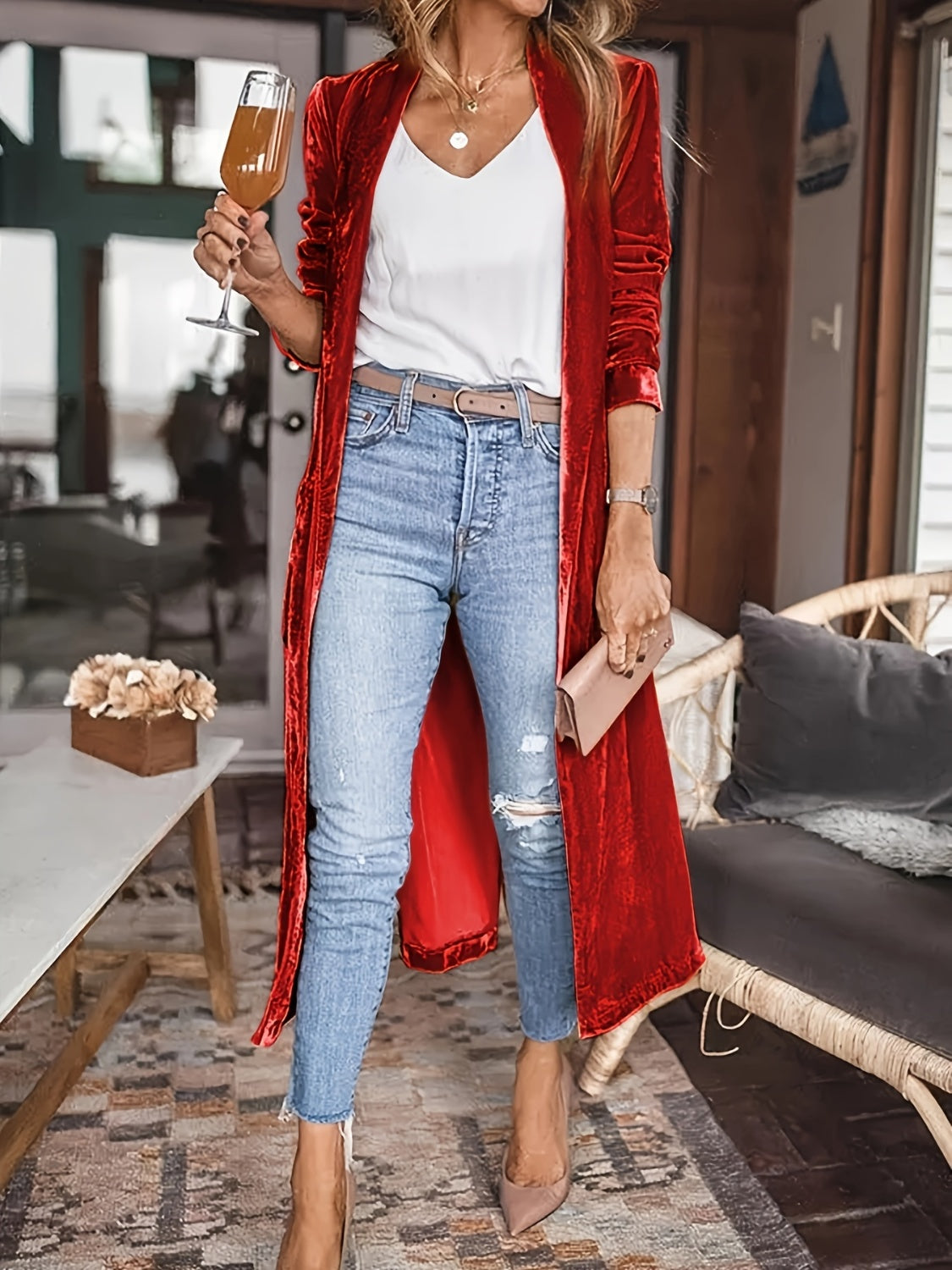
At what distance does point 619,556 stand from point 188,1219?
923 millimetres

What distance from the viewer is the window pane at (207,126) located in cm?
396

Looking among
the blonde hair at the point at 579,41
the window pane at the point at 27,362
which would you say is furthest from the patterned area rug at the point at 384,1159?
the window pane at the point at 27,362

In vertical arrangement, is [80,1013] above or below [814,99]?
below

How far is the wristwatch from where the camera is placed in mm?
1544

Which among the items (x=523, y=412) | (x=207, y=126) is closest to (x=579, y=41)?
(x=523, y=412)

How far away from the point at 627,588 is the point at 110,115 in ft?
10.1

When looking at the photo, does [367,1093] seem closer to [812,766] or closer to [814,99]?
[812,766]

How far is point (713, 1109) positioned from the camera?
196 centimetres

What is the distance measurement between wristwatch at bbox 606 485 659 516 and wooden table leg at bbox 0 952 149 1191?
3.35 ft

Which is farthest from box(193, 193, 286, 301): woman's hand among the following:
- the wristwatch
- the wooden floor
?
the wooden floor

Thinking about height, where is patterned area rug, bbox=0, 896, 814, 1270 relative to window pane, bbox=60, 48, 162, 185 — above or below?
below

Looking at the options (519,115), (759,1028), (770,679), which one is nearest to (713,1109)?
(759,1028)

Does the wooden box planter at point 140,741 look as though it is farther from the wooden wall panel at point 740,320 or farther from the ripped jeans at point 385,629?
the wooden wall panel at point 740,320

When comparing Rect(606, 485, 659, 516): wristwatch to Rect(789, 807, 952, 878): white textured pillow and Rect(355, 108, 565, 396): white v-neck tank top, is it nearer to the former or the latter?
Rect(355, 108, 565, 396): white v-neck tank top
